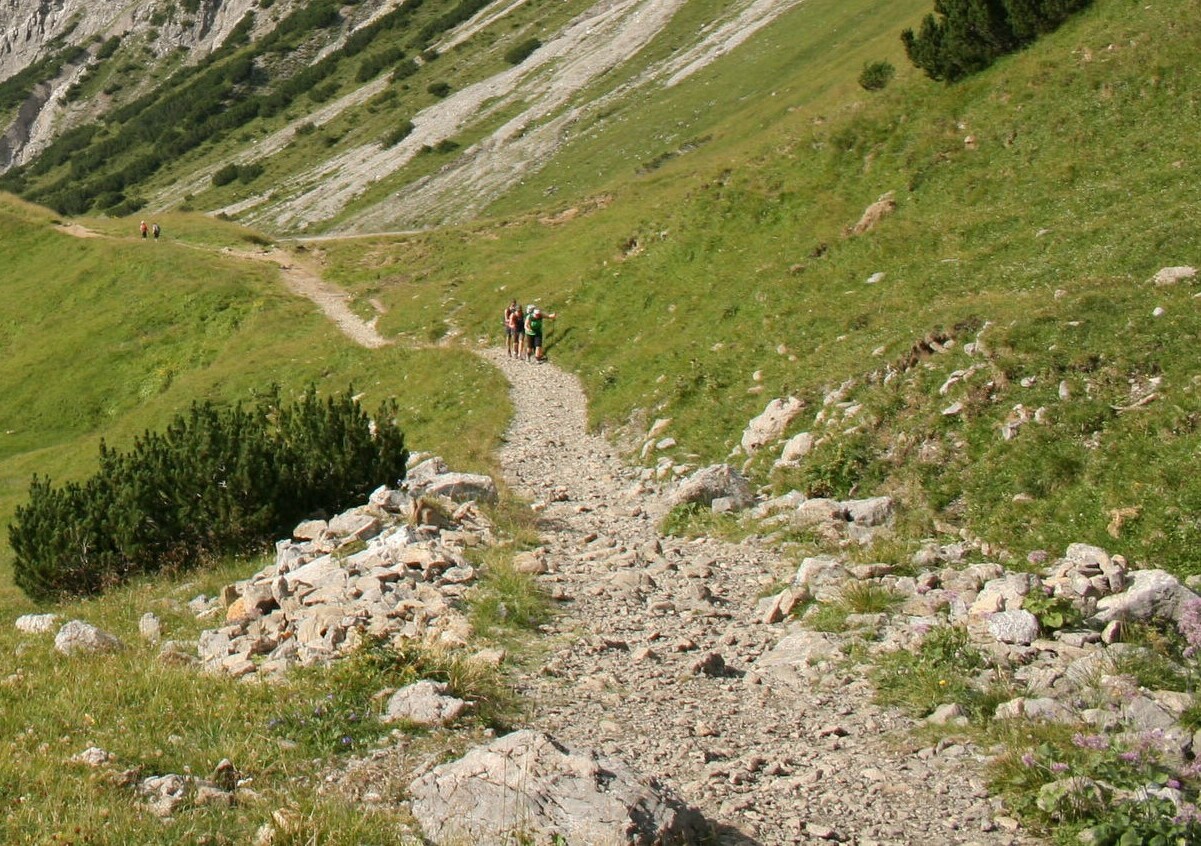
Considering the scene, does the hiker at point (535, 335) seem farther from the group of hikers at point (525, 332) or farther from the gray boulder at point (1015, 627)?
the gray boulder at point (1015, 627)

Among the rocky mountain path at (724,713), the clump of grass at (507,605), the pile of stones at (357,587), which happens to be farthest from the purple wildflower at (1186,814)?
the pile of stones at (357,587)

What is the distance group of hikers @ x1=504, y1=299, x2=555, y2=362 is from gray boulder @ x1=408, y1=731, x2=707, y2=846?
88.2 ft

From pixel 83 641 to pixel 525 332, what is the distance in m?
23.7

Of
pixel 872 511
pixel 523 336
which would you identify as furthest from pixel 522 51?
pixel 872 511

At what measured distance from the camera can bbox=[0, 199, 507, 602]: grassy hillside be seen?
32375 mm

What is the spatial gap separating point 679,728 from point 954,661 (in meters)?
2.68

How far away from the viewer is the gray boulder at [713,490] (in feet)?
52.7

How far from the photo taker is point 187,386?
41250mm

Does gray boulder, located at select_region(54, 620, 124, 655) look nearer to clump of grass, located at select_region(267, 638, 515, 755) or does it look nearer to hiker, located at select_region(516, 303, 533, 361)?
clump of grass, located at select_region(267, 638, 515, 755)

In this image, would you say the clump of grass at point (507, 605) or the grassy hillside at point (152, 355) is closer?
the clump of grass at point (507, 605)

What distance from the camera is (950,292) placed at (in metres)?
21.3

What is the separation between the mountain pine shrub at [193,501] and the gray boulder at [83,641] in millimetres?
5060

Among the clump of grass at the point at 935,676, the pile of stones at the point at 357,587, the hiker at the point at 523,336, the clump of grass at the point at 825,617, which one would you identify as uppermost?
the pile of stones at the point at 357,587

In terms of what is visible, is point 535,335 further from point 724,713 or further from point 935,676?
point 935,676
